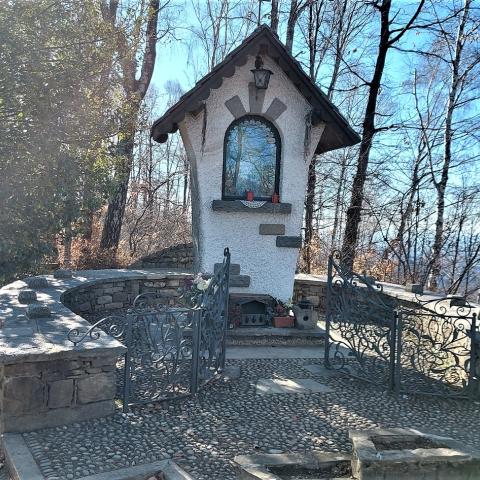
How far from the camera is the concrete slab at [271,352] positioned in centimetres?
629

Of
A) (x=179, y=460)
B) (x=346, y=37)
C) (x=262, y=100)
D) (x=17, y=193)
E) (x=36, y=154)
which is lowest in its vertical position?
(x=179, y=460)

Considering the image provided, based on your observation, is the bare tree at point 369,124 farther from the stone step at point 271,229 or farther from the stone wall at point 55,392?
the stone wall at point 55,392

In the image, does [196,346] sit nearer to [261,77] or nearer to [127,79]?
[261,77]

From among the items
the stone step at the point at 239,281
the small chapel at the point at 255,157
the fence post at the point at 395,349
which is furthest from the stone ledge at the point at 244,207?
the fence post at the point at 395,349

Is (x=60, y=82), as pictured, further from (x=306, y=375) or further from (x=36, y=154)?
(x=306, y=375)

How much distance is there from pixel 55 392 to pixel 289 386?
2432 mm

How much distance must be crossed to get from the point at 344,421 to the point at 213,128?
14.5 ft

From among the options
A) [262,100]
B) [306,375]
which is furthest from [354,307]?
[262,100]

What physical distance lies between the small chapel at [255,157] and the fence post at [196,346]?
2530 millimetres

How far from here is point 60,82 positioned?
7.09m

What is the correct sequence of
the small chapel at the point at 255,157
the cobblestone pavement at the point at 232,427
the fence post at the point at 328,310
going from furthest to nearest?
1. the small chapel at the point at 255,157
2. the fence post at the point at 328,310
3. the cobblestone pavement at the point at 232,427

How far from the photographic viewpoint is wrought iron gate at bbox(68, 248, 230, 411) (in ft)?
13.9

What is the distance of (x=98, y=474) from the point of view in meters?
3.15

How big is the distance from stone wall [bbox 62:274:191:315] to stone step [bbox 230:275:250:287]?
0.94m
